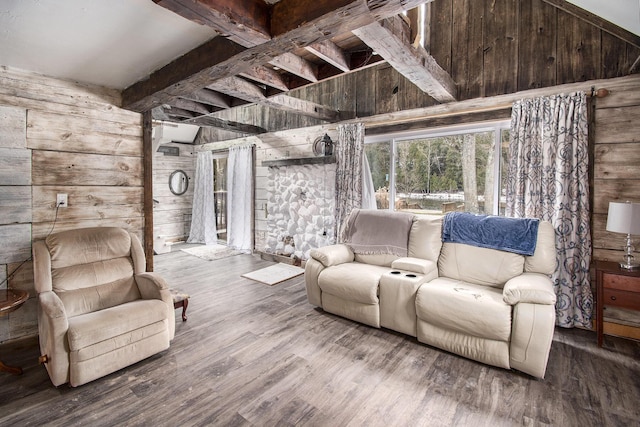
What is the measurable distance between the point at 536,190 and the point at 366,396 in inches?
95.5

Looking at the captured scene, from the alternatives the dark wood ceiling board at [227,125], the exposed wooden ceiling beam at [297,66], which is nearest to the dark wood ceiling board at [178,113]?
the dark wood ceiling board at [227,125]

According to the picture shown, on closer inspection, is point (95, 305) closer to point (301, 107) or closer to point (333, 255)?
point (333, 255)

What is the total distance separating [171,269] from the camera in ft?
15.5

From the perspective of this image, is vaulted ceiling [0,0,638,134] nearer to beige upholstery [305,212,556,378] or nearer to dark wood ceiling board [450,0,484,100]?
dark wood ceiling board [450,0,484,100]

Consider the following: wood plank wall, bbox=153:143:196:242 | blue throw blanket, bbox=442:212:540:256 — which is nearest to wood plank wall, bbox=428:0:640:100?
blue throw blanket, bbox=442:212:540:256

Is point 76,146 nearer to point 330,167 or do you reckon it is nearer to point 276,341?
point 276,341

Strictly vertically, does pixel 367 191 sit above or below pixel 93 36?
below

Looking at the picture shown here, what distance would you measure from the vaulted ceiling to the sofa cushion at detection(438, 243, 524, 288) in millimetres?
1588

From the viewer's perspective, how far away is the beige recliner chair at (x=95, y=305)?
1931 millimetres

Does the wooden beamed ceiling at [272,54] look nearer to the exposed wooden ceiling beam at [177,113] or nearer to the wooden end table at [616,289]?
the exposed wooden ceiling beam at [177,113]

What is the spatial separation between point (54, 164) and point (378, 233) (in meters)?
3.01

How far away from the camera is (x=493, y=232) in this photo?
2779 millimetres

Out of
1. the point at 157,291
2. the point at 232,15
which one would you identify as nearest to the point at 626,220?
the point at 232,15

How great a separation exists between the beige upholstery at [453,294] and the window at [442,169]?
2.22 feet
